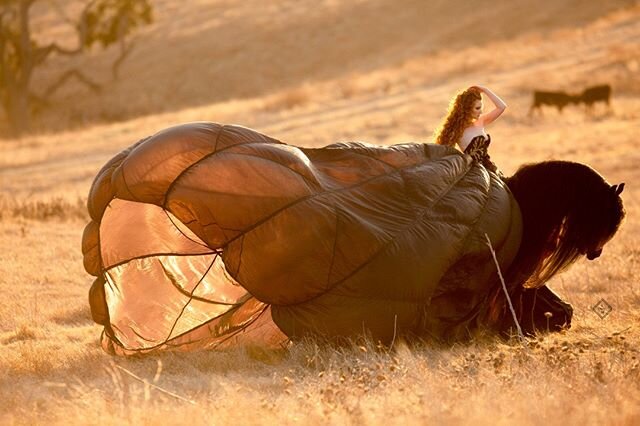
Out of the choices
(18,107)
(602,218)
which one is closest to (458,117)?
(602,218)

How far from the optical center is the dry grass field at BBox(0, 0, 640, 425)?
6.27 meters

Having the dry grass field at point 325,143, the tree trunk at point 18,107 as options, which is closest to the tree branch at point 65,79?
the dry grass field at point 325,143

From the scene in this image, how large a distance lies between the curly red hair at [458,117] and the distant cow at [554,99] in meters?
21.2

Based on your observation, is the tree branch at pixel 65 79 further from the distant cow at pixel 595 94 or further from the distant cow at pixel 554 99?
the distant cow at pixel 595 94

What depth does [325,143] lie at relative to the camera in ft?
92.9

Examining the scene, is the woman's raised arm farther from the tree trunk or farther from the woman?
the tree trunk

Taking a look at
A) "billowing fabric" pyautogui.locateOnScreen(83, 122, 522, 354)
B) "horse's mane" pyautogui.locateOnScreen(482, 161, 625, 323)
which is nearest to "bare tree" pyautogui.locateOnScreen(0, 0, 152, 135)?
"billowing fabric" pyautogui.locateOnScreen(83, 122, 522, 354)

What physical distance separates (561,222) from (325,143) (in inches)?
780

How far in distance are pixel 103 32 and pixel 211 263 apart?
4010 centimetres

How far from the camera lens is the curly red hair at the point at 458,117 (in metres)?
9.50

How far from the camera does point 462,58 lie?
44.1 meters

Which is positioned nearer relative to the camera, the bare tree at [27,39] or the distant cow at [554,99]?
the distant cow at [554,99]

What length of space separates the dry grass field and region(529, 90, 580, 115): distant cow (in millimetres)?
445

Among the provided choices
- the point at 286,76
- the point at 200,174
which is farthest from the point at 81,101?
the point at 200,174
